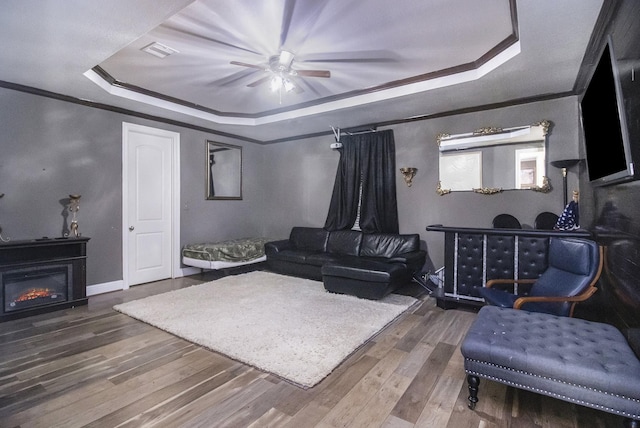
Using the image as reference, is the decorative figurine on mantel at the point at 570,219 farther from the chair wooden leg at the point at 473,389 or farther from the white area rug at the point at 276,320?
the chair wooden leg at the point at 473,389

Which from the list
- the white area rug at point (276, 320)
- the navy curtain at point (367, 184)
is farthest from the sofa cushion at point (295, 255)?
the navy curtain at point (367, 184)

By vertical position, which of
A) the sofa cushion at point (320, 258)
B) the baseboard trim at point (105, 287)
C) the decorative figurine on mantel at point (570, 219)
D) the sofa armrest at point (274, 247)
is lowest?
the baseboard trim at point (105, 287)

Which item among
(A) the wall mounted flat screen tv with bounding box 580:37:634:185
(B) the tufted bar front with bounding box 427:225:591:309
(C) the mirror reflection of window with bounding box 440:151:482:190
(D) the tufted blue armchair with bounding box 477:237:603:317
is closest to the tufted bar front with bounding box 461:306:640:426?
(D) the tufted blue armchair with bounding box 477:237:603:317

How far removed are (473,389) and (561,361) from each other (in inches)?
20.4

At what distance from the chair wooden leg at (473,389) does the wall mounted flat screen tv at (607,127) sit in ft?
4.75

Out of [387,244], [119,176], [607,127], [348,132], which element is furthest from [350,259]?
[119,176]

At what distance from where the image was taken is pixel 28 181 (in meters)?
3.75

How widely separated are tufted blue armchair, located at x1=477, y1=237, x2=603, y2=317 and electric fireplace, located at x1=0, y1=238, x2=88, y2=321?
4.73m

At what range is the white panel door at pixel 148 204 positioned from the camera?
4.75m

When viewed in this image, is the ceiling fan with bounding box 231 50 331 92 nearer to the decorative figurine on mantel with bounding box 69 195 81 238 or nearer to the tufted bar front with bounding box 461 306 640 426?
the tufted bar front with bounding box 461 306 640 426

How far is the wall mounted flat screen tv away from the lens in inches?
69.1

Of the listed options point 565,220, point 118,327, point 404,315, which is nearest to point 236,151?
point 118,327

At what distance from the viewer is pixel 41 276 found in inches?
143

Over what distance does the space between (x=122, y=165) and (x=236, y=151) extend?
2.26m
